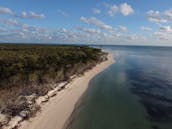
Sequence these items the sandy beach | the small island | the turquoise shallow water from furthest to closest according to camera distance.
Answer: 1. the small island
2. the turquoise shallow water
3. the sandy beach

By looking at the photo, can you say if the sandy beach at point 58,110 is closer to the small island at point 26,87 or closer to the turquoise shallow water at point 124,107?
the small island at point 26,87

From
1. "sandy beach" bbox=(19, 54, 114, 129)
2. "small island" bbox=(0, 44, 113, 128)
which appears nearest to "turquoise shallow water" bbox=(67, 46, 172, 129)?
"sandy beach" bbox=(19, 54, 114, 129)

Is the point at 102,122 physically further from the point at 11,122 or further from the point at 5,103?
the point at 5,103

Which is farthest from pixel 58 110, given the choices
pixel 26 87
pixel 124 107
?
pixel 124 107

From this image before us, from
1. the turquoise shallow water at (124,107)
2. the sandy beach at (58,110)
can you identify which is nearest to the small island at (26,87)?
the sandy beach at (58,110)

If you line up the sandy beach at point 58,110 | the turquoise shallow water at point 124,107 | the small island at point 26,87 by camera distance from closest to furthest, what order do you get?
the sandy beach at point 58,110 < the turquoise shallow water at point 124,107 < the small island at point 26,87

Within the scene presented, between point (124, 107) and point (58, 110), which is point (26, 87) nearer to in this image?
point (58, 110)

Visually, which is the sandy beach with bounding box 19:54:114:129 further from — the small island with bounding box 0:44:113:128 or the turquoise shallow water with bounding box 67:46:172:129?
the turquoise shallow water with bounding box 67:46:172:129

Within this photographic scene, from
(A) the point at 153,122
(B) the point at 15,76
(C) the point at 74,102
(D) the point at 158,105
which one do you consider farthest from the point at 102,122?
(B) the point at 15,76

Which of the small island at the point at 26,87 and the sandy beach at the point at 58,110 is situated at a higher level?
the small island at the point at 26,87

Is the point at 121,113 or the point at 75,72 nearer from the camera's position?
the point at 121,113

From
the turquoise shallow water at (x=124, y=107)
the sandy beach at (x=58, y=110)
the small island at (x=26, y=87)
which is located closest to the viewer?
the sandy beach at (x=58, y=110)
